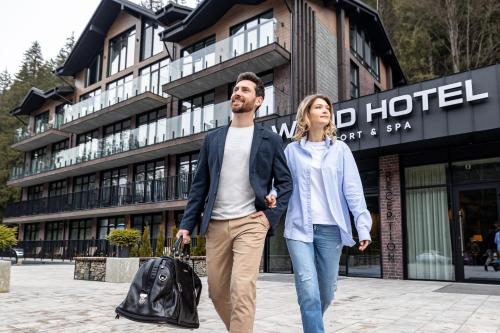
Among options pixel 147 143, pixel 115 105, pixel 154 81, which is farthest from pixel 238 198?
pixel 115 105

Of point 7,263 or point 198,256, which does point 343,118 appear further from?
point 7,263

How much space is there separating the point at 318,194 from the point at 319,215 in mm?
162

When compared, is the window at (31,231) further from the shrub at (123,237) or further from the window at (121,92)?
the shrub at (123,237)

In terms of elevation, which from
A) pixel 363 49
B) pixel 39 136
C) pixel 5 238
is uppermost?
pixel 363 49

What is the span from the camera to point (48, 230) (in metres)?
29.7

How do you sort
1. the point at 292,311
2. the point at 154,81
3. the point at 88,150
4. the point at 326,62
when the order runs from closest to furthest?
the point at 292,311 < the point at 326,62 < the point at 154,81 < the point at 88,150

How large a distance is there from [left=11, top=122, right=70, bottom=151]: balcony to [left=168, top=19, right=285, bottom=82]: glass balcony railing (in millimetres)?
12363

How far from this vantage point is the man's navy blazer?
298 cm

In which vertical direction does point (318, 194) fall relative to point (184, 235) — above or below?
above

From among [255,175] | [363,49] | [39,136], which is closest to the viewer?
[255,175]

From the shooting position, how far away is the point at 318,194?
126 inches

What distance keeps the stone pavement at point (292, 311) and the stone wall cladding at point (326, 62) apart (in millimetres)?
10087

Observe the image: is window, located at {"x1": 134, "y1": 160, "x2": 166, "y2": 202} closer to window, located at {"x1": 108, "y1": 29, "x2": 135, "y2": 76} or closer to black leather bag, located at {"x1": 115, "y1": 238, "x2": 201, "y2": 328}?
window, located at {"x1": 108, "y1": 29, "x2": 135, "y2": 76}

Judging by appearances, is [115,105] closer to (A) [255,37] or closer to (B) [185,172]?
(B) [185,172]
